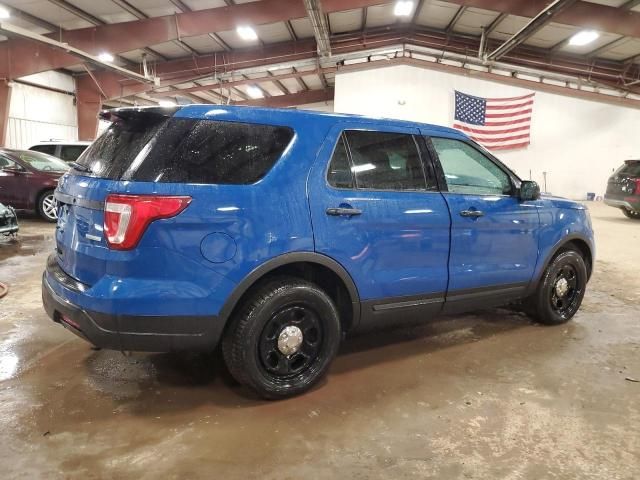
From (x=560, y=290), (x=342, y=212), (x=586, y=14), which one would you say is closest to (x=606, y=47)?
(x=586, y=14)

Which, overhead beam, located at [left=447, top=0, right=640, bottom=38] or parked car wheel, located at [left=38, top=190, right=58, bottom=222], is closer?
parked car wheel, located at [left=38, top=190, right=58, bottom=222]

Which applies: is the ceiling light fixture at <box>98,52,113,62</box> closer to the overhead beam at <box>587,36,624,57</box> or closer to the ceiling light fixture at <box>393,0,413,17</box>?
the ceiling light fixture at <box>393,0,413,17</box>

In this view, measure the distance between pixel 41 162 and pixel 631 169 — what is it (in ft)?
42.4

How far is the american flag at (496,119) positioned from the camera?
50.2 feet

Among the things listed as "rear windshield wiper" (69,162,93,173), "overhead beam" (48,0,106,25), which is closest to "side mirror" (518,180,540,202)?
"rear windshield wiper" (69,162,93,173)

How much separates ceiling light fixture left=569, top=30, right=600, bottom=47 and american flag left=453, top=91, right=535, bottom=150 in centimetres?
232

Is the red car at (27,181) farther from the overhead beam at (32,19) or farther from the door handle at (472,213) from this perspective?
the door handle at (472,213)

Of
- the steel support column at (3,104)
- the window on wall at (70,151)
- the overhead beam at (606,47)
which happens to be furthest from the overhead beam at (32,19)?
the overhead beam at (606,47)

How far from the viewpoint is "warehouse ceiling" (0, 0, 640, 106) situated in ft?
34.5

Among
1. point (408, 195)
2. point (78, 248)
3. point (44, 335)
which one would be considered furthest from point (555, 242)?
point (44, 335)

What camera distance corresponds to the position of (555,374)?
305 centimetres

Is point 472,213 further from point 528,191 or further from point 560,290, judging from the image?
point 560,290

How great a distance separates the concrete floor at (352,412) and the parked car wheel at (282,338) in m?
0.14

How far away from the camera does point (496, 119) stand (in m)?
15.6
